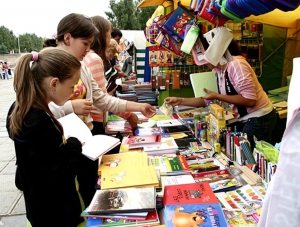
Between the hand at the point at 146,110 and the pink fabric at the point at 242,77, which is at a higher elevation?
the pink fabric at the point at 242,77

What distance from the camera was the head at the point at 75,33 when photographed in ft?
5.90

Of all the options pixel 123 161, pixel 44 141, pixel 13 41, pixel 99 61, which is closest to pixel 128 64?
pixel 99 61

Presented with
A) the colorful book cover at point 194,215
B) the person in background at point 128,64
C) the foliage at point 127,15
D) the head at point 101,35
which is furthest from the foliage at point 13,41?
the colorful book cover at point 194,215

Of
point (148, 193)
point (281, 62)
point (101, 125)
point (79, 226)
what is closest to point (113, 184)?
point (148, 193)

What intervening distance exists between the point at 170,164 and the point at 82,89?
79cm

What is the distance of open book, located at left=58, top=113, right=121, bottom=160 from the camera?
4.87ft

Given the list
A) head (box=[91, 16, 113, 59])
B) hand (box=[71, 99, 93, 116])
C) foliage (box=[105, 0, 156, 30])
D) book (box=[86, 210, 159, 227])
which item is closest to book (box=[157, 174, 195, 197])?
book (box=[86, 210, 159, 227])

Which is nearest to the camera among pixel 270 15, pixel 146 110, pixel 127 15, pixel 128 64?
pixel 146 110

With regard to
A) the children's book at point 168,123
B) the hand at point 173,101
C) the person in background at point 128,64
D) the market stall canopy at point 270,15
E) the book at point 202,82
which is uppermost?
the market stall canopy at point 270,15

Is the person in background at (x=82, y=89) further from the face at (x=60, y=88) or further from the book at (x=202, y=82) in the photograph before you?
the book at (x=202, y=82)

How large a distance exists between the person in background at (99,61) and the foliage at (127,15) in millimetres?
18289

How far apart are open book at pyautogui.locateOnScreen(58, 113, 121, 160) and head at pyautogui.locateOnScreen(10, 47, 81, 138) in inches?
10.4

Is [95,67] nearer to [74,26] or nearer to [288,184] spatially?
[74,26]

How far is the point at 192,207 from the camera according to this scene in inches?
44.9
